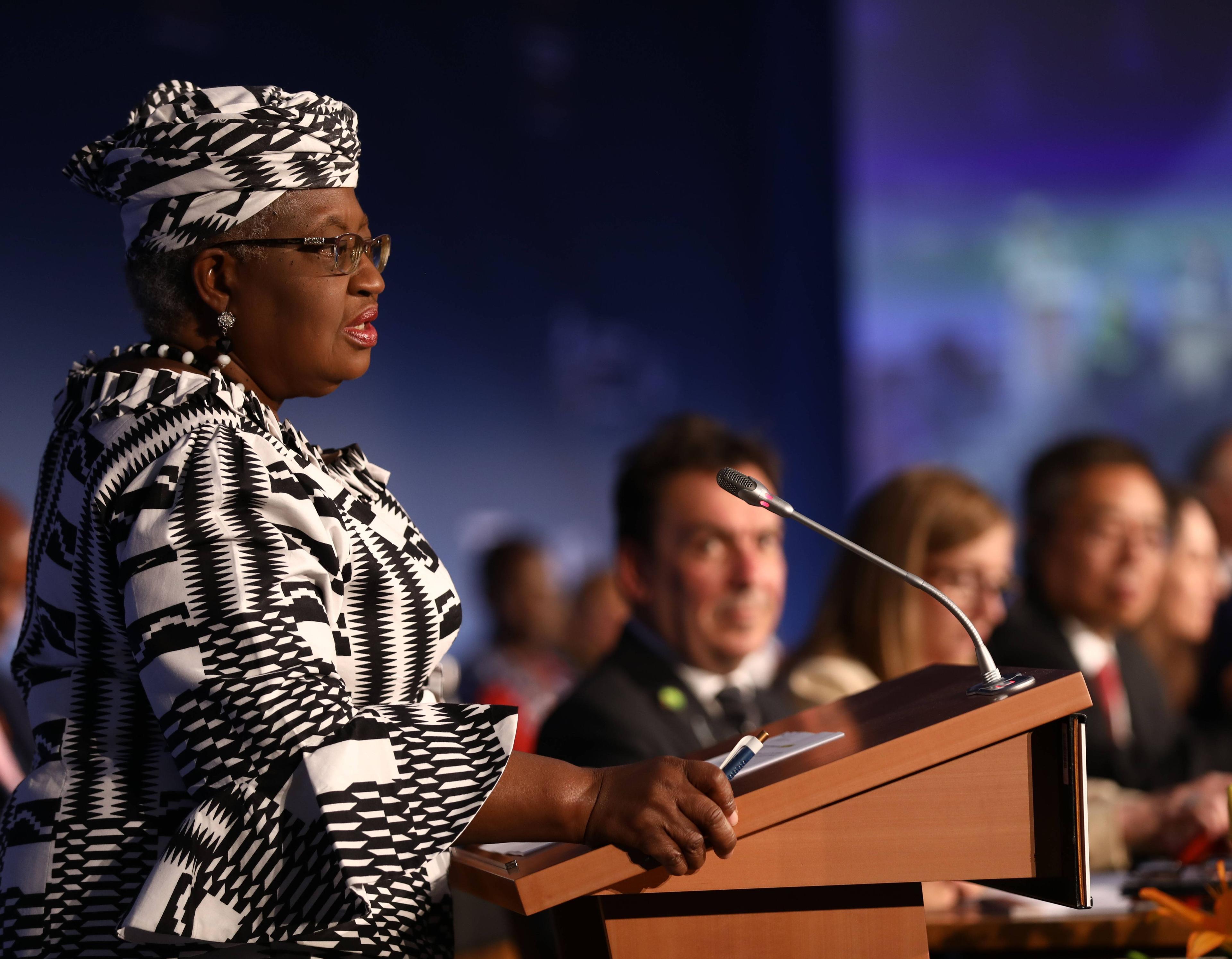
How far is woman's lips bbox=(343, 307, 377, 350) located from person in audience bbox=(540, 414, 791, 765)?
125cm

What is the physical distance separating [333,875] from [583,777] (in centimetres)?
25

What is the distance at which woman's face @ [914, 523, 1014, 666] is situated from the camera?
3.27 m

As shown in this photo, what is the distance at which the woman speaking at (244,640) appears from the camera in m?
1.18

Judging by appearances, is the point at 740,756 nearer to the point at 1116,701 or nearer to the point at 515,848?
the point at 515,848

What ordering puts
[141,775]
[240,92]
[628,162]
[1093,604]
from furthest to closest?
[628,162] < [1093,604] < [240,92] < [141,775]

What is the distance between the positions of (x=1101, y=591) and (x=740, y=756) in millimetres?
2616

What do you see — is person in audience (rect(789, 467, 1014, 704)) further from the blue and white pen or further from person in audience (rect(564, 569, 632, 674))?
person in audience (rect(564, 569, 632, 674))

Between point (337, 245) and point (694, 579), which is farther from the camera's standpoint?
point (694, 579)

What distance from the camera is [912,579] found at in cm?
140

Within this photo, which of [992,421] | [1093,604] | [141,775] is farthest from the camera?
[992,421]

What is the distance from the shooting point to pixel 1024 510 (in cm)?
388

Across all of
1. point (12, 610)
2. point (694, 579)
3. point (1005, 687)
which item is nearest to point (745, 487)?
point (1005, 687)

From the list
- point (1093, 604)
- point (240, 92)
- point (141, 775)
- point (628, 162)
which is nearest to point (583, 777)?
point (141, 775)

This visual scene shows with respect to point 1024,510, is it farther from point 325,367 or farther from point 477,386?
point 477,386
